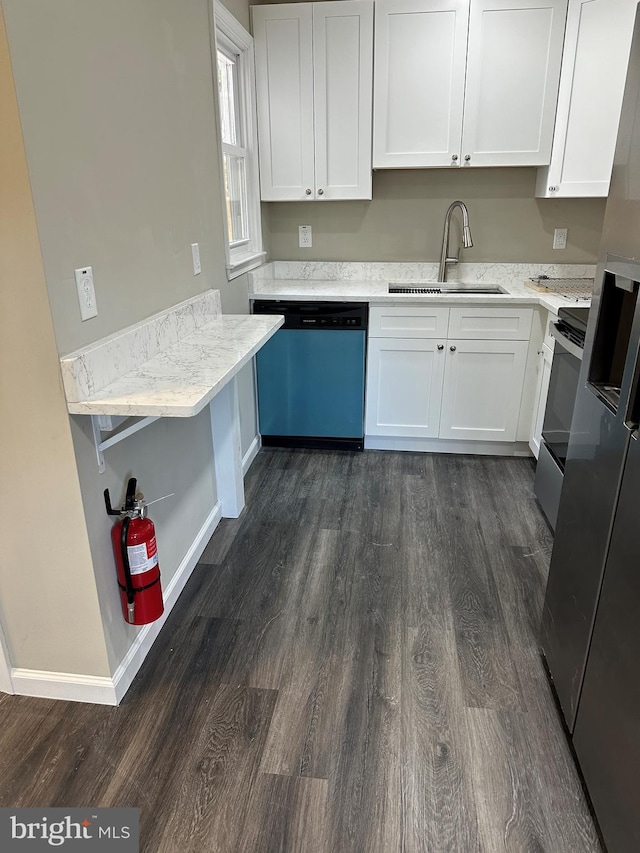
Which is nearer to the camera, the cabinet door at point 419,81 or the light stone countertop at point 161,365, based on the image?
the light stone countertop at point 161,365

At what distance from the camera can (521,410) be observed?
3.27 metres

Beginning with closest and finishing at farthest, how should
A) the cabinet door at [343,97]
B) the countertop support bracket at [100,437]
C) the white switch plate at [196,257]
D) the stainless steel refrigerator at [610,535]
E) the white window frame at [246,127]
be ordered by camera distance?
the stainless steel refrigerator at [610,535] < the countertop support bracket at [100,437] < the white switch plate at [196,257] < the white window frame at [246,127] < the cabinet door at [343,97]

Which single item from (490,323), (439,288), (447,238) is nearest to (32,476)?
(490,323)

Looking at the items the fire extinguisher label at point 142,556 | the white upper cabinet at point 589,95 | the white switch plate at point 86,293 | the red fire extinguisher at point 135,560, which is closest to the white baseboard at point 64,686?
the red fire extinguisher at point 135,560

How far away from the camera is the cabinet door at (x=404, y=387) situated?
3252mm

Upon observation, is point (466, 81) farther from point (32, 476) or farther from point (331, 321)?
point (32, 476)

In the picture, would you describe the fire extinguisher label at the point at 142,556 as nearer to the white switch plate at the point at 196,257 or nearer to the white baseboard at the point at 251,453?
the white switch plate at the point at 196,257

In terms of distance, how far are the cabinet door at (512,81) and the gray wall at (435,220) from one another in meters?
0.32

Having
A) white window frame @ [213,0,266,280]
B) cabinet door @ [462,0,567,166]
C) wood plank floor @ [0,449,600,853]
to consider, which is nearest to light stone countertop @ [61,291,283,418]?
white window frame @ [213,0,266,280]

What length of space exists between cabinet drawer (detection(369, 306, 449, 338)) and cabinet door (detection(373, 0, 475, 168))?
→ 85cm

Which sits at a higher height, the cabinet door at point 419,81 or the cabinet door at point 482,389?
the cabinet door at point 419,81

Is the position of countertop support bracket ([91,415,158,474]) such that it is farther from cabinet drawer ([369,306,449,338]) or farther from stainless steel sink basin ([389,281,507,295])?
stainless steel sink basin ([389,281,507,295])

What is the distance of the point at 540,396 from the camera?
3.09 metres

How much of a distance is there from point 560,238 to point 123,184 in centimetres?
284
